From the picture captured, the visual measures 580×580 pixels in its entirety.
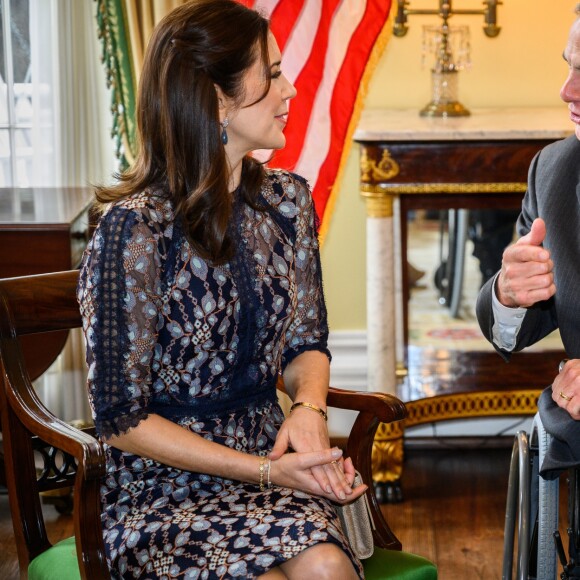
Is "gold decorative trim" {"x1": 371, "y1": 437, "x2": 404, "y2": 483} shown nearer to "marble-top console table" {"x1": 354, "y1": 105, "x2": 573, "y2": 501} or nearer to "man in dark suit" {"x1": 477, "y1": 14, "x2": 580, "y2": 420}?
"marble-top console table" {"x1": 354, "y1": 105, "x2": 573, "y2": 501}

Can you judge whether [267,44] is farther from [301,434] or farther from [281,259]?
[301,434]

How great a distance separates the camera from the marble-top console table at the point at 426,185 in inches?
135

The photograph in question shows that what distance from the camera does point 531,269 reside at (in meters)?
2.02

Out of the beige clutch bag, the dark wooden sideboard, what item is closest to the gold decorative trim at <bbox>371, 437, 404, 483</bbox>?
the dark wooden sideboard

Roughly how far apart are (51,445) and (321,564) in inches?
23.3

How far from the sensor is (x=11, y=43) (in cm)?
397

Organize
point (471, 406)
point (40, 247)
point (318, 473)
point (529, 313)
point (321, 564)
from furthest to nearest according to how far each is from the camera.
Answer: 1. point (471, 406)
2. point (40, 247)
3. point (529, 313)
4. point (318, 473)
5. point (321, 564)

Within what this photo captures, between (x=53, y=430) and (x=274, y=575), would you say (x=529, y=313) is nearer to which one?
(x=274, y=575)

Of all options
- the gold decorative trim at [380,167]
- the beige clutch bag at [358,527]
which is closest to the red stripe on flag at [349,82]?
the gold decorative trim at [380,167]

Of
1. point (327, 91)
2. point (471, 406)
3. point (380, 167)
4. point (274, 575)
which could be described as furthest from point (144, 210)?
point (471, 406)

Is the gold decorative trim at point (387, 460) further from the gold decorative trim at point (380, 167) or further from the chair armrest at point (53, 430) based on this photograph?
the chair armrest at point (53, 430)

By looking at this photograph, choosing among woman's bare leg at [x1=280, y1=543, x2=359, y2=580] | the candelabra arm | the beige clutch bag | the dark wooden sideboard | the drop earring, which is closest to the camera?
woman's bare leg at [x1=280, y1=543, x2=359, y2=580]

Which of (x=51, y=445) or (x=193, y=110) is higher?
(x=193, y=110)

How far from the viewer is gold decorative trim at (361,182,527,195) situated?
11.3ft
